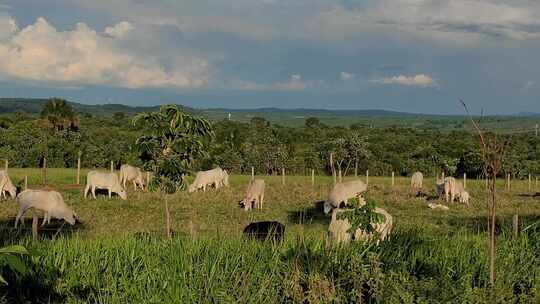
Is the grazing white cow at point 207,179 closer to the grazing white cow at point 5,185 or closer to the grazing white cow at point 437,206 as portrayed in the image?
the grazing white cow at point 5,185

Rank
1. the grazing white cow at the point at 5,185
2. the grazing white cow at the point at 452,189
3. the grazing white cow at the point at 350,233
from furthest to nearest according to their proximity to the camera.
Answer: the grazing white cow at the point at 452,189 → the grazing white cow at the point at 5,185 → the grazing white cow at the point at 350,233

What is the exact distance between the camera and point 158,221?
854 inches

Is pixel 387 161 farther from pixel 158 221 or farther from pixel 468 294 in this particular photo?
pixel 468 294

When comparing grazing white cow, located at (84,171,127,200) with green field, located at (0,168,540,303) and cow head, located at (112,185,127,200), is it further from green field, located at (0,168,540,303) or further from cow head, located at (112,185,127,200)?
green field, located at (0,168,540,303)

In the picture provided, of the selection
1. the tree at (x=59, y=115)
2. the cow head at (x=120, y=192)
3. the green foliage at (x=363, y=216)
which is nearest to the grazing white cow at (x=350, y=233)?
the green foliage at (x=363, y=216)

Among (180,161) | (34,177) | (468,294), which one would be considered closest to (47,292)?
(468,294)

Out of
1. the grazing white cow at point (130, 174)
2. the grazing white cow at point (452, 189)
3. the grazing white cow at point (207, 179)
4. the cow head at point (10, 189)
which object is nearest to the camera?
the cow head at point (10, 189)

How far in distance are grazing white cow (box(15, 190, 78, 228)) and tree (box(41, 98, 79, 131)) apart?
175ft

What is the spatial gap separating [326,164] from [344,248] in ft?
188

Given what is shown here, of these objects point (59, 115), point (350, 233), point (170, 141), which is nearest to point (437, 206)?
point (170, 141)

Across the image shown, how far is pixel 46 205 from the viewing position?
69.5 ft

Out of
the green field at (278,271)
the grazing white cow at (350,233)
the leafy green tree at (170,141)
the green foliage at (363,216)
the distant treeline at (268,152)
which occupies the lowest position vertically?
the distant treeline at (268,152)

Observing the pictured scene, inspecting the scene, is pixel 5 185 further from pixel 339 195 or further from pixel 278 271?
pixel 278 271

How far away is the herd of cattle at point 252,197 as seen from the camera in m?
9.66
